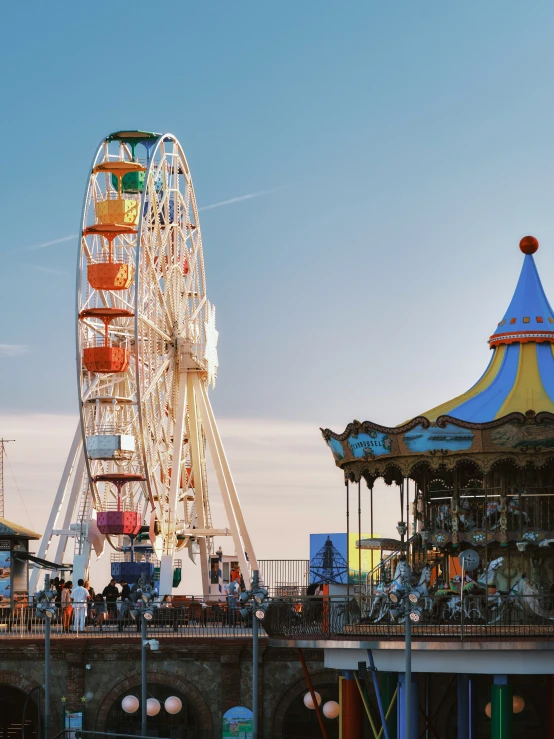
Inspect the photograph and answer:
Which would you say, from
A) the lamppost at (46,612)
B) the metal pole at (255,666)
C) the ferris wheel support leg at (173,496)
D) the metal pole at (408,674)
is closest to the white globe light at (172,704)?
Result: the metal pole at (255,666)

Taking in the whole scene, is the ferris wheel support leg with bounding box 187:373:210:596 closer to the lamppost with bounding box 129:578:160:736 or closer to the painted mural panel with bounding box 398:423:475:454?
the lamppost with bounding box 129:578:160:736

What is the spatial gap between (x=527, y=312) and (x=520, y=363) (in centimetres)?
138

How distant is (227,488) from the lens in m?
63.5

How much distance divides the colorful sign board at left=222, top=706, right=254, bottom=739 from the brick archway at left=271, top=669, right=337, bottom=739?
0.74 metres

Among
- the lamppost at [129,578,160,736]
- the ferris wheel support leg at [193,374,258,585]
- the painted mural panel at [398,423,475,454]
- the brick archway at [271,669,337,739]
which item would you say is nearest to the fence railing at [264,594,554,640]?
the painted mural panel at [398,423,475,454]

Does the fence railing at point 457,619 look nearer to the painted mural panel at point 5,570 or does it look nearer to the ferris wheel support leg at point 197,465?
the painted mural panel at point 5,570

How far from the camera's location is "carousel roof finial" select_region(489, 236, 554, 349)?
122 ft

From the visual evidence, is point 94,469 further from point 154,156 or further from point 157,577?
point 154,156

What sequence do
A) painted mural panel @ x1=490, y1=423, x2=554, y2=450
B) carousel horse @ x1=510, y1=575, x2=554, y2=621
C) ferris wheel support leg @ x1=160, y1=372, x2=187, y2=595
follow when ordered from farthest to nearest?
ferris wheel support leg @ x1=160, y1=372, x2=187, y2=595
painted mural panel @ x1=490, y1=423, x2=554, y2=450
carousel horse @ x1=510, y1=575, x2=554, y2=621

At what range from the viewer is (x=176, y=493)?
198 feet

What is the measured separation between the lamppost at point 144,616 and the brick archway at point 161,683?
3.16 ft

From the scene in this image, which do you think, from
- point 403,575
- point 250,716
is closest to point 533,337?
point 403,575

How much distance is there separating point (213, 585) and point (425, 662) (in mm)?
30928

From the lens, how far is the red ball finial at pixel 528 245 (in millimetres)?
38375
